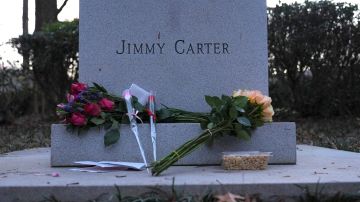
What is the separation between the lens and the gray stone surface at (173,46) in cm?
485

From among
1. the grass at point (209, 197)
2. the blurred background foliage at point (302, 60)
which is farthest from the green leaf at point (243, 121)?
the blurred background foliage at point (302, 60)

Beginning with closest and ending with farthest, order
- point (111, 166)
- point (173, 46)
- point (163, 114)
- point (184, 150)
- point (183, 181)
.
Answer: point (183, 181)
point (184, 150)
point (111, 166)
point (163, 114)
point (173, 46)

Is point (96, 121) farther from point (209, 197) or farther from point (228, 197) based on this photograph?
point (228, 197)

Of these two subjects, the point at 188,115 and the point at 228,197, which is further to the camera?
the point at 188,115

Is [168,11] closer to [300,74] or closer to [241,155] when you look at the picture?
[241,155]

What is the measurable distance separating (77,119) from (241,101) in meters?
1.18

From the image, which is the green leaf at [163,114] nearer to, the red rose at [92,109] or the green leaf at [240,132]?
the red rose at [92,109]

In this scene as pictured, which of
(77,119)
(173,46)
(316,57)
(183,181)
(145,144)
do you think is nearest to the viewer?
(183,181)

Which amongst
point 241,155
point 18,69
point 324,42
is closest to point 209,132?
point 241,155

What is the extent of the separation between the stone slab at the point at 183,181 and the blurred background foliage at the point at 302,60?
5.64 meters

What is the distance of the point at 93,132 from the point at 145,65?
0.80 m

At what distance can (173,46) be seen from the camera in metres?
4.86

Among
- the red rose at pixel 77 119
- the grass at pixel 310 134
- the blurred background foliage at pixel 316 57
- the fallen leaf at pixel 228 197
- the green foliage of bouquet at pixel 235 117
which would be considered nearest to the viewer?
the fallen leaf at pixel 228 197

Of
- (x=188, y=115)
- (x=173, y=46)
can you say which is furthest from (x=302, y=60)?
(x=188, y=115)
